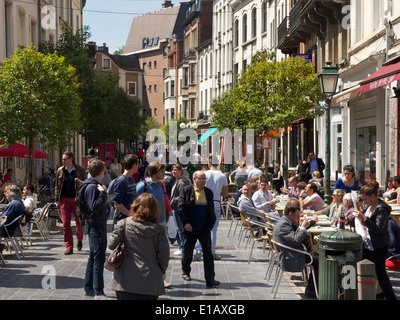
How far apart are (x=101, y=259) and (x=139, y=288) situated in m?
2.50

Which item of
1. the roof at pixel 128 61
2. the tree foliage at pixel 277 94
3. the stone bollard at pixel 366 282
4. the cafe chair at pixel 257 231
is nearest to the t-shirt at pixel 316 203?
the cafe chair at pixel 257 231

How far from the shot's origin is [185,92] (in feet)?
264

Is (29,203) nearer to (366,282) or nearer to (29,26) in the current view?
(366,282)

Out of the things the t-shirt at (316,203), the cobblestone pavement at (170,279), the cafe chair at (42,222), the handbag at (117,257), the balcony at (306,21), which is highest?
the balcony at (306,21)

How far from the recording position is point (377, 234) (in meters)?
8.52

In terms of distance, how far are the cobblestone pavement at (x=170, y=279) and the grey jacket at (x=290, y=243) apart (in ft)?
1.45

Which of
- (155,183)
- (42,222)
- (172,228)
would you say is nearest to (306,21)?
(42,222)

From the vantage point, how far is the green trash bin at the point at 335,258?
8297mm

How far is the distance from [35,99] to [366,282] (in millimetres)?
16616

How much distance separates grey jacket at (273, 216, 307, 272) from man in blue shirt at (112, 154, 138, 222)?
2034mm

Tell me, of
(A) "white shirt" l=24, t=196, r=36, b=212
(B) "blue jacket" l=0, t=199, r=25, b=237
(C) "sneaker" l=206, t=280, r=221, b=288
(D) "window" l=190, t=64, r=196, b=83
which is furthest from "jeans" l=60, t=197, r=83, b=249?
(D) "window" l=190, t=64, r=196, b=83

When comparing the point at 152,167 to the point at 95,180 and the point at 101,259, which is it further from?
the point at 101,259

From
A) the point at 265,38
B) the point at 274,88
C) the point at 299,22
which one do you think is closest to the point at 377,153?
the point at 274,88

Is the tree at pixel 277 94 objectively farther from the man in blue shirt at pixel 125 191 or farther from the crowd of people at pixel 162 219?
the man in blue shirt at pixel 125 191
